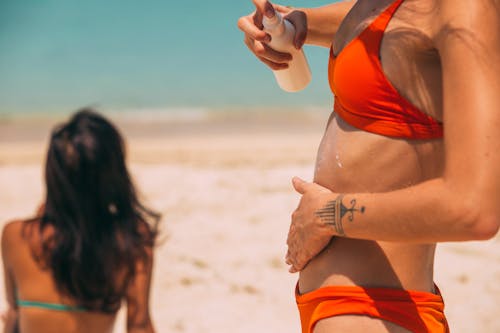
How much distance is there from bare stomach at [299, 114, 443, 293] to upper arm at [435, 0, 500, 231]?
7.3 inches

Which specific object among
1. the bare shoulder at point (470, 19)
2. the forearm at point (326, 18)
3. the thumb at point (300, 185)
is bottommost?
the thumb at point (300, 185)

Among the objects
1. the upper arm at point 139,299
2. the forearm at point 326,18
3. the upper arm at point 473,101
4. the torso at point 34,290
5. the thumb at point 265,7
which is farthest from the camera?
the upper arm at point 139,299

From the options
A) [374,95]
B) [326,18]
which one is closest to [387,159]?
[374,95]

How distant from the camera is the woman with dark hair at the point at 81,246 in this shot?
265cm

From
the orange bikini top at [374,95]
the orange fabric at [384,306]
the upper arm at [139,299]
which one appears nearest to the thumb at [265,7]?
the orange bikini top at [374,95]

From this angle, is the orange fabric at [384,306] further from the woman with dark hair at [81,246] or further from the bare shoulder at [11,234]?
the bare shoulder at [11,234]

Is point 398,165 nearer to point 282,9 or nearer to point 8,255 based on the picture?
point 282,9

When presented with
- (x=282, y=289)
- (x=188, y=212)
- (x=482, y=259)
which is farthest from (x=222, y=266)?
(x=482, y=259)

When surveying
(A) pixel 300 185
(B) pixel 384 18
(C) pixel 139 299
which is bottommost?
(C) pixel 139 299

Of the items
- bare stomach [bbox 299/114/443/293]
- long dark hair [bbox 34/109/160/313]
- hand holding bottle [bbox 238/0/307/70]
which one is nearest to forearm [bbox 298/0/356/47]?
hand holding bottle [bbox 238/0/307/70]

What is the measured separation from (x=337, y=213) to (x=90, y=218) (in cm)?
160

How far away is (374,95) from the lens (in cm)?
137

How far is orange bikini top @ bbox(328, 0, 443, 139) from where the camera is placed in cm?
135

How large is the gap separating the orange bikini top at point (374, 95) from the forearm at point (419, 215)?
0.51ft
